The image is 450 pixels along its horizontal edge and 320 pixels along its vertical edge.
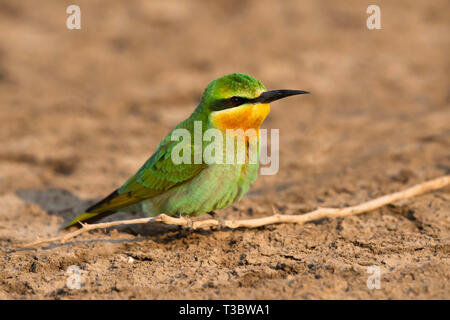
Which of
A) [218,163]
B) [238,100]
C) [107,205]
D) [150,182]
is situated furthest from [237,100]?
[107,205]

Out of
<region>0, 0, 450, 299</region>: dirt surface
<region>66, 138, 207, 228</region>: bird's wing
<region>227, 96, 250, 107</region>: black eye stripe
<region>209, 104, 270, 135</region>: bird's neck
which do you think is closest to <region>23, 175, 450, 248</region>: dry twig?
<region>0, 0, 450, 299</region>: dirt surface

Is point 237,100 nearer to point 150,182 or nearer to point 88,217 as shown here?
point 150,182

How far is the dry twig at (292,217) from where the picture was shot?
8.17ft

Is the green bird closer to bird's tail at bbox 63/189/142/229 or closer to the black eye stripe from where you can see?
the black eye stripe

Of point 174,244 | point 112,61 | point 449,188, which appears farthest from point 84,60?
point 449,188

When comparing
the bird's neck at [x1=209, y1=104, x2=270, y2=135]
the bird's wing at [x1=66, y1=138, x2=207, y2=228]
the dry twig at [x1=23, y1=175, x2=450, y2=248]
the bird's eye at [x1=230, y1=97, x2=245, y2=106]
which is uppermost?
the bird's eye at [x1=230, y1=97, x2=245, y2=106]

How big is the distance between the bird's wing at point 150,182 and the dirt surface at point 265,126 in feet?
0.55

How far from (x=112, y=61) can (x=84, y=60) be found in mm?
358

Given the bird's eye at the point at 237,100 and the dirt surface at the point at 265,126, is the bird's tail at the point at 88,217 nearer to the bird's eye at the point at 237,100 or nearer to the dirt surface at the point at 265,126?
the dirt surface at the point at 265,126

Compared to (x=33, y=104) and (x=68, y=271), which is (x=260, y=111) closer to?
(x=68, y=271)

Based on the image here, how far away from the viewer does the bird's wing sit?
9.11 ft

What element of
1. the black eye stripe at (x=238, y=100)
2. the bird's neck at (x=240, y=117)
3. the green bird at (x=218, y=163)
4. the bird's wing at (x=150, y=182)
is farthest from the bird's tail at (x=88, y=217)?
the black eye stripe at (x=238, y=100)

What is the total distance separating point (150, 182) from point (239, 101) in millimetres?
721

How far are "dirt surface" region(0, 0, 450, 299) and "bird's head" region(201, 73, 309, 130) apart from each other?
2.08 feet
